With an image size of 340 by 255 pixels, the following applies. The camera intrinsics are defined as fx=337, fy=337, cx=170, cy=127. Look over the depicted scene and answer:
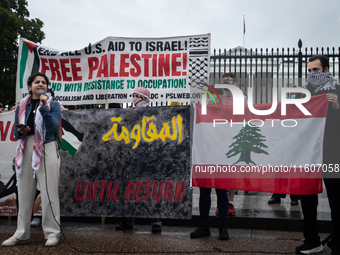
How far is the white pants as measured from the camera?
398 centimetres

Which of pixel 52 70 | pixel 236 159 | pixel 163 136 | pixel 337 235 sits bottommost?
pixel 337 235

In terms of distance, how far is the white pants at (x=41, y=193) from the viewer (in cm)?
398

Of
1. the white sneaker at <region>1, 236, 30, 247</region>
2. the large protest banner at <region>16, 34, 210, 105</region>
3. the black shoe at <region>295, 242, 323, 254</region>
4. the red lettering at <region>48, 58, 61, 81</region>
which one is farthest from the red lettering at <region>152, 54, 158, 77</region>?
the black shoe at <region>295, 242, 323, 254</region>

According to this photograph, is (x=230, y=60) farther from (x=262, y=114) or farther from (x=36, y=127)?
(x=36, y=127)

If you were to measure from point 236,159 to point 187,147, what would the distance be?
67cm

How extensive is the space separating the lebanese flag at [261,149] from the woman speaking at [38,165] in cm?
176

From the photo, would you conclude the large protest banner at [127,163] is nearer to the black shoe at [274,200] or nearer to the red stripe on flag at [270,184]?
the red stripe on flag at [270,184]

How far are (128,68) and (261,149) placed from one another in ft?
8.91

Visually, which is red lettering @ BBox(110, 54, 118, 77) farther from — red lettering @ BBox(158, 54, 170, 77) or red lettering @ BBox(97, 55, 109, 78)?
red lettering @ BBox(158, 54, 170, 77)

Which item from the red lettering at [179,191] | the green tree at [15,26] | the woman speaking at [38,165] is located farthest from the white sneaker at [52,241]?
the green tree at [15,26]

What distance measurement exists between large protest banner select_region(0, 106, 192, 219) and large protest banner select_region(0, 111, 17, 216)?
0.88 meters

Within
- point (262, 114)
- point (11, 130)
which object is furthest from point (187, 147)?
point (11, 130)

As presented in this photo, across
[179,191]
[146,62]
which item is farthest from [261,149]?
[146,62]

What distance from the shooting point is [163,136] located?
462 centimetres
